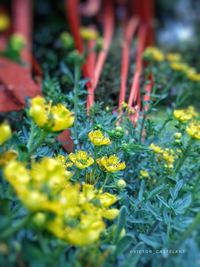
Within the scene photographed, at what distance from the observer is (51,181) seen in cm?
52

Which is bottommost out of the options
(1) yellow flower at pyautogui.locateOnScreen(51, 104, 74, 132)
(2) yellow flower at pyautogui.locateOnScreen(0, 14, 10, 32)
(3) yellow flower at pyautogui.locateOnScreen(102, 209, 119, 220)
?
(2) yellow flower at pyautogui.locateOnScreen(0, 14, 10, 32)

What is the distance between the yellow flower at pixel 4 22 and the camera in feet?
6.63

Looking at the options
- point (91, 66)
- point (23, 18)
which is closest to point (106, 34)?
point (23, 18)

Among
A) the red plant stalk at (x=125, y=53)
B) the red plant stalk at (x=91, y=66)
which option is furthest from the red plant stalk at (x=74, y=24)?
the red plant stalk at (x=125, y=53)

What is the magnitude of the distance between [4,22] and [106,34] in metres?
0.50

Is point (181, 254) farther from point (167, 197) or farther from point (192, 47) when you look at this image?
point (192, 47)

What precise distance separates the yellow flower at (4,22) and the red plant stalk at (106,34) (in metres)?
0.47

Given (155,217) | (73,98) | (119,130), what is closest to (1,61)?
(73,98)

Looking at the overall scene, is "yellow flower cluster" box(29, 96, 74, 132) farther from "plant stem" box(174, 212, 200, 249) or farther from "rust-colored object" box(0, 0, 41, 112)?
"rust-colored object" box(0, 0, 41, 112)

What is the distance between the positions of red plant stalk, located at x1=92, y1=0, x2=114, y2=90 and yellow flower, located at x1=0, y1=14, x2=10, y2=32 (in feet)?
1.53

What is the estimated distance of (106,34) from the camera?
1.92 meters

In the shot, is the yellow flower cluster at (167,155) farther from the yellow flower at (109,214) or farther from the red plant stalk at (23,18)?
the red plant stalk at (23,18)

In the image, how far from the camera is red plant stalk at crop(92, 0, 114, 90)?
1260 mm

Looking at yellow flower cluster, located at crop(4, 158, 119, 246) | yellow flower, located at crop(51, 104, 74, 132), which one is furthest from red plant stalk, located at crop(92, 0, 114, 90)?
yellow flower cluster, located at crop(4, 158, 119, 246)
